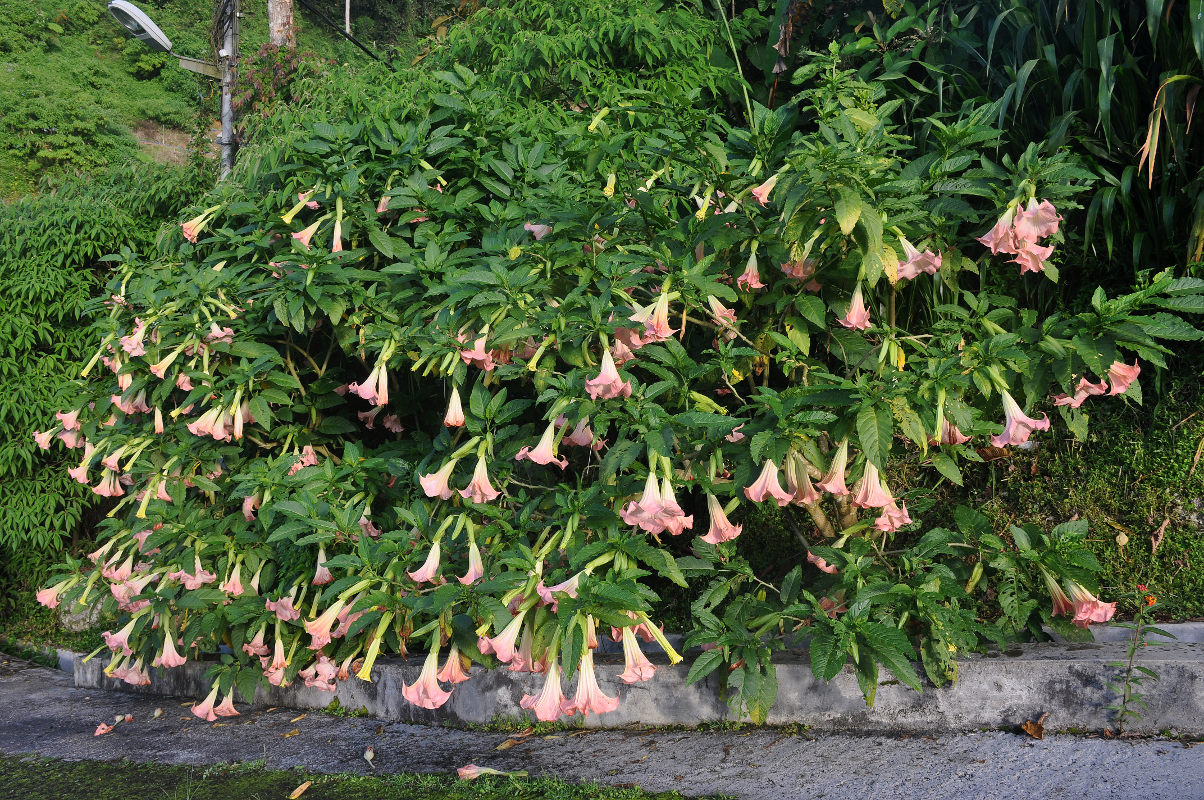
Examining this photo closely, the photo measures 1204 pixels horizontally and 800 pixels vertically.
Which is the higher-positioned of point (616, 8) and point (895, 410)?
point (616, 8)

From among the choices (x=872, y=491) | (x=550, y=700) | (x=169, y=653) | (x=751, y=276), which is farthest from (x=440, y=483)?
(x=169, y=653)

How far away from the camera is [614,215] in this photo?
8.57ft

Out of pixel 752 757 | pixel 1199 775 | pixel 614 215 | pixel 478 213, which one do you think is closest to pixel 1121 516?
pixel 1199 775

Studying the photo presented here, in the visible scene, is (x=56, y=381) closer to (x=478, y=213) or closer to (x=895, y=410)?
(x=478, y=213)

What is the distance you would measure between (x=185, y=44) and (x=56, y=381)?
789 inches

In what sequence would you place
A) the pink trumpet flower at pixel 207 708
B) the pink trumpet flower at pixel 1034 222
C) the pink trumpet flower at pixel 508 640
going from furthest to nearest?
the pink trumpet flower at pixel 207 708, the pink trumpet flower at pixel 1034 222, the pink trumpet flower at pixel 508 640

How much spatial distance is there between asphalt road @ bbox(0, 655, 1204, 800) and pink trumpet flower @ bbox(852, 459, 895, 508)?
690mm

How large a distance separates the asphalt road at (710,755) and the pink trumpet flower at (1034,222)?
133 cm

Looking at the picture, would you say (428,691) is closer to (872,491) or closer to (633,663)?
(633,663)

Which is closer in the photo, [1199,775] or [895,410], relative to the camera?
[1199,775]

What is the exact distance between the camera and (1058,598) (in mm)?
2359

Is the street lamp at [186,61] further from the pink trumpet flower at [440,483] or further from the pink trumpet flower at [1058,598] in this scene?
the pink trumpet flower at [1058,598]

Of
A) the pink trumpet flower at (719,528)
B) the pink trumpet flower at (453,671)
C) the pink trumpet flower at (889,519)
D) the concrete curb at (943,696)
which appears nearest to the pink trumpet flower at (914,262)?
the pink trumpet flower at (889,519)

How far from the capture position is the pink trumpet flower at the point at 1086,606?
7.47 feet
